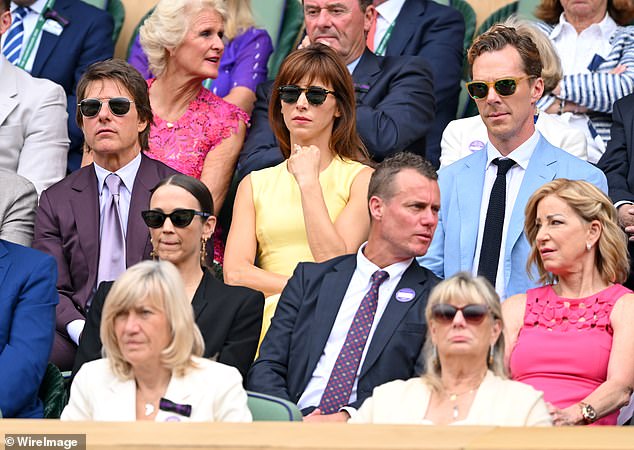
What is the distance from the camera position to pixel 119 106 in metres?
5.34

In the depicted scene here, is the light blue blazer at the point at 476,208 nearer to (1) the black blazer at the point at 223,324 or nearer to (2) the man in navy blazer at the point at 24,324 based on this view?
(1) the black blazer at the point at 223,324

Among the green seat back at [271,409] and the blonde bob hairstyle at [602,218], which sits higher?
the blonde bob hairstyle at [602,218]

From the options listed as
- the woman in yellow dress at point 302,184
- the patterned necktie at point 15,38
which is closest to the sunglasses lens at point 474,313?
the woman in yellow dress at point 302,184

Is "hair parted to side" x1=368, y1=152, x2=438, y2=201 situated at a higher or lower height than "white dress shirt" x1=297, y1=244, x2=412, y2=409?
higher

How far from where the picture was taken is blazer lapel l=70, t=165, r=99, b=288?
16.9 ft

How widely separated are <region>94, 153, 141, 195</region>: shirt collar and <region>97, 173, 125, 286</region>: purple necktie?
2cm

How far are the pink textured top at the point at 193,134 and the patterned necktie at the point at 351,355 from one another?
60.8 inches

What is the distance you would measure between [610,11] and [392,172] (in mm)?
2158

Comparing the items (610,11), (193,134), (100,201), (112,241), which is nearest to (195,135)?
(193,134)

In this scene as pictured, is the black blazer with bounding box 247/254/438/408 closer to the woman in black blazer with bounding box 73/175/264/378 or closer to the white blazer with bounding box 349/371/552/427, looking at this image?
the woman in black blazer with bounding box 73/175/264/378

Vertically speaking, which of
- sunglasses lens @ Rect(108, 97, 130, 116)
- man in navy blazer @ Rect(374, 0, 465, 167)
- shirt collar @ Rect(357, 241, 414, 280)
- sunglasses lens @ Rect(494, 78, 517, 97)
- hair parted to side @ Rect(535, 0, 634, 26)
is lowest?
shirt collar @ Rect(357, 241, 414, 280)

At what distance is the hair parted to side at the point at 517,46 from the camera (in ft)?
16.9

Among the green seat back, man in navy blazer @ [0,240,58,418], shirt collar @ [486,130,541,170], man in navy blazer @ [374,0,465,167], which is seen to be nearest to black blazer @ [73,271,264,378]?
man in navy blazer @ [0,240,58,418]

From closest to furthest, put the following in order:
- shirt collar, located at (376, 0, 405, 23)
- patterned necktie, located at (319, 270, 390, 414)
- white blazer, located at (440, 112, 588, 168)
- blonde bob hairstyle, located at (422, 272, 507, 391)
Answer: blonde bob hairstyle, located at (422, 272, 507, 391), patterned necktie, located at (319, 270, 390, 414), white blazer, located at (440, 112, 588, 168), shirt collar, located at (376, 0, 405, 23)
